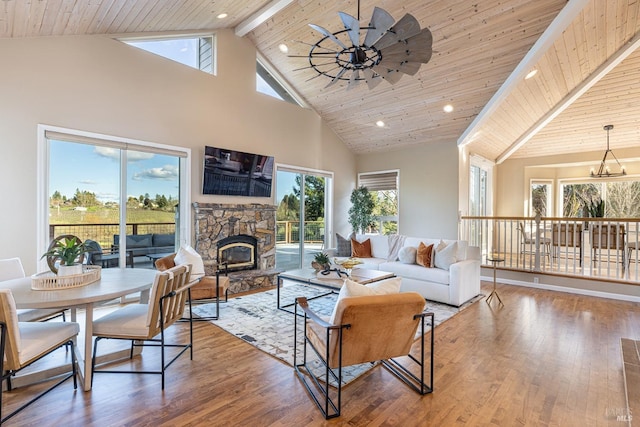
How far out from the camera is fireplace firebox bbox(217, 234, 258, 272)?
18.9ft

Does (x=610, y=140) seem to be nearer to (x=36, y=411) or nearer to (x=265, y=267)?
(x=265, y=267)

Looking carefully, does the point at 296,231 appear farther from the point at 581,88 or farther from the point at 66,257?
the point at 581,88

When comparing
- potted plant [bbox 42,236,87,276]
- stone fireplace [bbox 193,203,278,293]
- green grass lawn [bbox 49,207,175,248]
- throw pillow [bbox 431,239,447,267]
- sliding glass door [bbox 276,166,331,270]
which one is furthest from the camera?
sliding glass door [bbox 276,166,331,270]

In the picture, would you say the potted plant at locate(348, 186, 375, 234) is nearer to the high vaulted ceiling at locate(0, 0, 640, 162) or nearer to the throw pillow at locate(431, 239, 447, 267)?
the high vaulted ceiling at locate(0, 0, 640, 162)

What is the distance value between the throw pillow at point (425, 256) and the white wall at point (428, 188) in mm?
2151

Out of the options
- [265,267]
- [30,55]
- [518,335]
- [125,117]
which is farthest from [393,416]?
[30,55]

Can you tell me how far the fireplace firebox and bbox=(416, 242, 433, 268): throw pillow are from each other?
9.89 feet

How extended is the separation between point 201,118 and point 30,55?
7.19 feet

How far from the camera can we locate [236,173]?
5898mm

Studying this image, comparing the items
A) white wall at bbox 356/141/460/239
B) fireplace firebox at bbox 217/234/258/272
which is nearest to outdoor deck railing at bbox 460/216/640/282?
white wall at bbox 356/141/460/239

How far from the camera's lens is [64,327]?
2.41 metres

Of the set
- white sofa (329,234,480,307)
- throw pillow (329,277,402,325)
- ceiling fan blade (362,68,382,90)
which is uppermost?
ceiling fan blade (362,68,382,90)

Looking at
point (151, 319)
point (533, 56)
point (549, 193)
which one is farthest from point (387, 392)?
point (549, 193)

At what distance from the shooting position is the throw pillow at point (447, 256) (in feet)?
16.0
